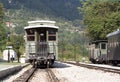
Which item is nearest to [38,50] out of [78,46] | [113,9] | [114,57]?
[114,57]

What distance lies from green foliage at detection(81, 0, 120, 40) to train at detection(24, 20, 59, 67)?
30.4 metres

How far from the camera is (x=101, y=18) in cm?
6594

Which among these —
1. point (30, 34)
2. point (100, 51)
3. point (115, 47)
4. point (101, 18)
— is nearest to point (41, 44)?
point (30, 34)

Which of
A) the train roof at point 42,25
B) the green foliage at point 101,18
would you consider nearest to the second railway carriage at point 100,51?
the green foliage at point 101,18

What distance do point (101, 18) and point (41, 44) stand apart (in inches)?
1335

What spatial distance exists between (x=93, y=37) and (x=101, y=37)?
332cm

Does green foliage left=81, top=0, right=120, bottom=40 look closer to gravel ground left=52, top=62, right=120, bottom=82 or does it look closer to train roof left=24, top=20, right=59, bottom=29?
train roof left=24, top=20, right=59, bottom=29

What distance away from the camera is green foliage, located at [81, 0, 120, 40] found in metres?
64.1

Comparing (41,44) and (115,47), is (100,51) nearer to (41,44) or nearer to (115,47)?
(115,47)

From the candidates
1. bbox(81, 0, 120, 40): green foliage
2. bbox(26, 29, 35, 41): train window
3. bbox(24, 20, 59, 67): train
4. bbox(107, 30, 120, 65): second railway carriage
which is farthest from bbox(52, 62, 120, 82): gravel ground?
bbox(81, 0, 120, 40): green foliage

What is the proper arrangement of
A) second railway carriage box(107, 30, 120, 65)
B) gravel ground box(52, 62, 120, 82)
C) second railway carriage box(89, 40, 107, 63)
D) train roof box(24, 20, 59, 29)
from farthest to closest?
1. second railway carriage box(89, 40, 107, 63)
2. train roof box(24, 20, 59, 29)
3. second railway carriage box(107, 30, 120, 65)
4. gravel ground box(52, 62, 120, 82)

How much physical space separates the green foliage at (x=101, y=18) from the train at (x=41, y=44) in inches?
1196

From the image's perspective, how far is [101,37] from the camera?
64000 millimetres

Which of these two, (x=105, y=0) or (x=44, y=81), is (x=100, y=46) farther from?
(x=44, y=81)
